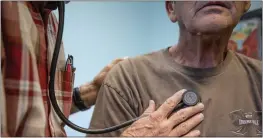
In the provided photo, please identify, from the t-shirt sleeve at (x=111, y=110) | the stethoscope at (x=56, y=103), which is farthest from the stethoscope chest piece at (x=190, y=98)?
the t-shirt sleeve at (x=111, y=110)

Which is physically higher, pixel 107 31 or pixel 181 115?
pixel 107 31

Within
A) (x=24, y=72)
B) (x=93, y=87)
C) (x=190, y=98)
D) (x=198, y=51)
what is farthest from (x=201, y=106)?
(x=24, y=72)

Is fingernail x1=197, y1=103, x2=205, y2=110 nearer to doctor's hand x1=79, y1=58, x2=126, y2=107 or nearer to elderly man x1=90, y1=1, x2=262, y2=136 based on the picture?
elderly man x1=90, y1=1, x2=262, y2=136

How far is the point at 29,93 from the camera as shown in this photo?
565 millimetres

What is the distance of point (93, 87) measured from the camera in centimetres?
78

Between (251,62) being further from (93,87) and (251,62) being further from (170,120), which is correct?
(93,87)

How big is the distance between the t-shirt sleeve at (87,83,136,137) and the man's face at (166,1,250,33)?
0.77ft

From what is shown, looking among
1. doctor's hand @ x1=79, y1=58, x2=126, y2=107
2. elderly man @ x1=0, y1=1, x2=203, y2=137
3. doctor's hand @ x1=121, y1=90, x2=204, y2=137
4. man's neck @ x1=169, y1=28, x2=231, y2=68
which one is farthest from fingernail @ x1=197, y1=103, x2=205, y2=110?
elderly man @ x1=0, y1=1, x2=203, y2=137

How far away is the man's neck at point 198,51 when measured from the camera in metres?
0.76

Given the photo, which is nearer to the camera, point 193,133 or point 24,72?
point 24,72

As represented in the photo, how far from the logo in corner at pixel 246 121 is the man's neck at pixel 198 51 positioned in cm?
14

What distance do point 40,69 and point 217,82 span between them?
0.42 m

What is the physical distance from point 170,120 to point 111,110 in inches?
5.6

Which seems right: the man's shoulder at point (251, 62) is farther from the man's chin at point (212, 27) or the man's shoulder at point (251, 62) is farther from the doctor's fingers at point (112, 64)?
the doctor's fingers at point (112, 64)
